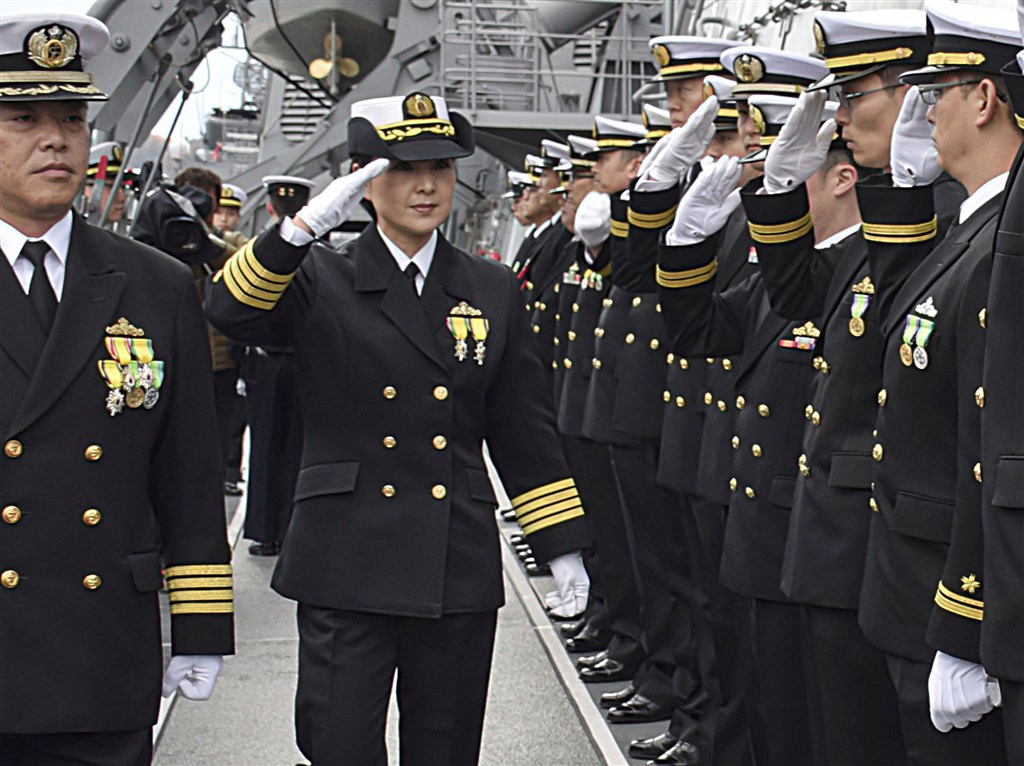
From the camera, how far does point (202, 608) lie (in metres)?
3.08

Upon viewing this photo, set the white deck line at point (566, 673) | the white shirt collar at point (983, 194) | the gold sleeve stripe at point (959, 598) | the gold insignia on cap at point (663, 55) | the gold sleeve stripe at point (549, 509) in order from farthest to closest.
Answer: the gold insignia on cap at point (663, 55) < the white deck line at point (566, 673) < the gold sleeve stripe at point (549, 509) < the white shirt collar at point (983, 194) < the gold sleeve stripe at point (959, 598)

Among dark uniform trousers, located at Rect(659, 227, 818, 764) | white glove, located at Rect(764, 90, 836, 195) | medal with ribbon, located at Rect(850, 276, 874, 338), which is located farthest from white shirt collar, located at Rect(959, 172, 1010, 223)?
dark uniform trousers, located at Rect(659, 227, 818, 764)

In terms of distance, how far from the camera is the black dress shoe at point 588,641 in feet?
21.8

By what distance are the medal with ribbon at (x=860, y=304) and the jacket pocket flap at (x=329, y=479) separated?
1113 mm

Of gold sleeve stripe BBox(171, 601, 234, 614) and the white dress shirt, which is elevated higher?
the white dress shirt

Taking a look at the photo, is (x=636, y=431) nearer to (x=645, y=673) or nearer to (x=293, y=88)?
(x=645, y=673)

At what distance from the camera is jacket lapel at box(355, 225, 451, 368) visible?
12.2 ft

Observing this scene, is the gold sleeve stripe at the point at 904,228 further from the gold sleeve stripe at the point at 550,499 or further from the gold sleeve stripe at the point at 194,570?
the gold sleeve stripe at the point at 194,570

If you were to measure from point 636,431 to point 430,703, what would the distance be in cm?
218

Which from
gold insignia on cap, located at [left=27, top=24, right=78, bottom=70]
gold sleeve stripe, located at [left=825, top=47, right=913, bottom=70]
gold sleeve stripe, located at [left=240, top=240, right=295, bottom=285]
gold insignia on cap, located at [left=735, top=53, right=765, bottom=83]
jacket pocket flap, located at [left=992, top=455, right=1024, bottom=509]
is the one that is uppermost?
gold insignia on cap, located at [left=735, top=53, right=765, bottom=83]

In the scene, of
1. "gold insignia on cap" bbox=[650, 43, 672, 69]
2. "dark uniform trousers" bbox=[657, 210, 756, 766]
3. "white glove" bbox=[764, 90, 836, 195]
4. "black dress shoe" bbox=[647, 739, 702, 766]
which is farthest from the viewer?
"gold insignia on cap" bbox=[650, 43, 672, 69]

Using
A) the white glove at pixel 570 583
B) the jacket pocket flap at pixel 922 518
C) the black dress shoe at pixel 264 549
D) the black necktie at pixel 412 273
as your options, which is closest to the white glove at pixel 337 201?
the black necktie at pixel 412 273

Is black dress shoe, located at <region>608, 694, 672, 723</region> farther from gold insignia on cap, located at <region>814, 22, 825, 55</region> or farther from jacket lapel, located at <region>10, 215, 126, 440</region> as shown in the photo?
jacket lapel, located at <region>10, 215, 126, 440</region>

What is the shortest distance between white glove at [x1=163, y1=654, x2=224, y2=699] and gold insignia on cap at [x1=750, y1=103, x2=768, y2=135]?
6.36 ft
